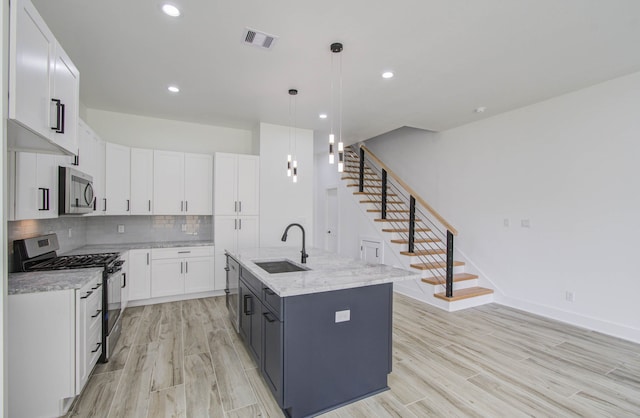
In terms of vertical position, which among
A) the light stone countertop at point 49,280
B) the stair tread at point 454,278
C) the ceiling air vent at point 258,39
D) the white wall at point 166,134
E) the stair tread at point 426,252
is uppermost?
the ceiling air vent at point 258,39

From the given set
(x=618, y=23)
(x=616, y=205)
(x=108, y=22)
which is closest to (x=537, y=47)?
(x=618, y=23)

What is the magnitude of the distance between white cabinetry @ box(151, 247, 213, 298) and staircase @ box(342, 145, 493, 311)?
10.1 feet

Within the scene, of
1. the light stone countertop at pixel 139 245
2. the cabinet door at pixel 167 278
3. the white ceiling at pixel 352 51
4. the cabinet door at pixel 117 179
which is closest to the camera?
the white ceiling at pixel 352 51

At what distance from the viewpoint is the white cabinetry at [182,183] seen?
15.2ft

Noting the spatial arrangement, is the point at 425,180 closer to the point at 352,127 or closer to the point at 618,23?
the point at 352,127

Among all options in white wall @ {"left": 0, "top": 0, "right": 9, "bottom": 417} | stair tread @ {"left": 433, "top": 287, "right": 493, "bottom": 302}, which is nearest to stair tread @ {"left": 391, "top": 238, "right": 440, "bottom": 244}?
stair tread @ {"left": 433, "top": 287, "right": 493, "bottom": 302}

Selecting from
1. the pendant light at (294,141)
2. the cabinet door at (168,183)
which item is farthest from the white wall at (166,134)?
the pendant light at (294,141)

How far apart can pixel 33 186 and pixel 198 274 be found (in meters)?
2.60

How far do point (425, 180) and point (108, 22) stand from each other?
5.26 meters

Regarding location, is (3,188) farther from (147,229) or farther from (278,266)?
(147,229)

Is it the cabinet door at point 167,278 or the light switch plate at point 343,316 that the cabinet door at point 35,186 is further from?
the light switch plate at point 343,316

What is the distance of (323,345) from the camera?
2082 millimetres

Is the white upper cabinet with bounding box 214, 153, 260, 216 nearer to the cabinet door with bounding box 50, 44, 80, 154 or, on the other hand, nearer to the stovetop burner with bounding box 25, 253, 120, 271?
the stovetop burner with bounding box 25, 253, 120, 271

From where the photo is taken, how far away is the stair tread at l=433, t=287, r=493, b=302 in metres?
4.29
